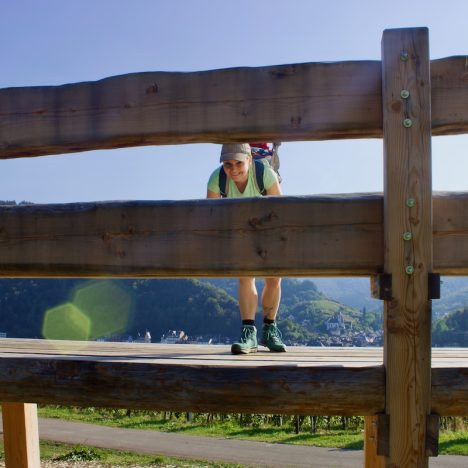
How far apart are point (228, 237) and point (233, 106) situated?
534 millimetres

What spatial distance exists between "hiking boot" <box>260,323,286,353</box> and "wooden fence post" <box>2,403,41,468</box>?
1.77m

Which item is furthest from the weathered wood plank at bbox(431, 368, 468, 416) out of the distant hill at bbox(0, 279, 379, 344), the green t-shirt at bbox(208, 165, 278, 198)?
the distant hill at bbox(0, 279, 379, 344)

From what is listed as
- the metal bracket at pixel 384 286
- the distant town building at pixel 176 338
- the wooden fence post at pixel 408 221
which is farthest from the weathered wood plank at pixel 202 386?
the distant town building at pixel 176 338

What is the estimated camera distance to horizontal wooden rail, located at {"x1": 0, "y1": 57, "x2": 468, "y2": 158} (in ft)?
8.94

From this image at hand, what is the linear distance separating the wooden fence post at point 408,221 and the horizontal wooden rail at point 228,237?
0.31 ft

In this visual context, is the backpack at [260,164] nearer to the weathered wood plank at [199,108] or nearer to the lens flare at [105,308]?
the weathered wood plank at [199,108]

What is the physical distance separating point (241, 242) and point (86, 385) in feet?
3.23

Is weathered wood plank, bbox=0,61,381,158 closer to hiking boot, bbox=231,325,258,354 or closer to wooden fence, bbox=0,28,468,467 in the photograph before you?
wooden fence, bbox=0,28,468,467

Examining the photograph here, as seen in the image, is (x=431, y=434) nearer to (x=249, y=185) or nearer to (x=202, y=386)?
(x=202, y=386)

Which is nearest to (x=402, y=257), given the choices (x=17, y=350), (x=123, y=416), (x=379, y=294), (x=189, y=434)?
(x=379, y=294)

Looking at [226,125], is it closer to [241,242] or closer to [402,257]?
[241,242]

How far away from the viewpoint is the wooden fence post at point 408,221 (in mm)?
2672

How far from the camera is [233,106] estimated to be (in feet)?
9.09

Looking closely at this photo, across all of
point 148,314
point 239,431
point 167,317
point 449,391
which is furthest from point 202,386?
point 148,314
